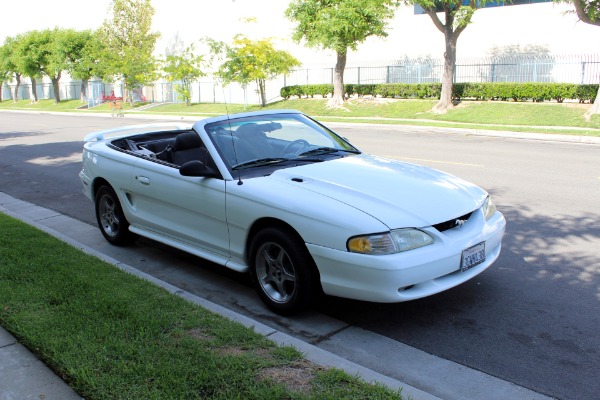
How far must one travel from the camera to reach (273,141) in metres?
5.69

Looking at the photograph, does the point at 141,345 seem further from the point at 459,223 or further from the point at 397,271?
the point at 459,223

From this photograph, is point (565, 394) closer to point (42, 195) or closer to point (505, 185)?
point (505, 185)

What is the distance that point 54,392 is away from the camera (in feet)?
11.0

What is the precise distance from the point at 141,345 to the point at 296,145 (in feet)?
8.47

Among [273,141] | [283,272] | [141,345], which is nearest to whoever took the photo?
[141,345]

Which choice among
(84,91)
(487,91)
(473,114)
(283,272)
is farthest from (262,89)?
(283,272)

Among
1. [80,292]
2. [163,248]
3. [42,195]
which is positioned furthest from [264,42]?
[80,292]

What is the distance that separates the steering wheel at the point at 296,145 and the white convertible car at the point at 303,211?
0.04 ft

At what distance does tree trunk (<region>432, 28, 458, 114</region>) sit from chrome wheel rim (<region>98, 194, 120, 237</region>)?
19941 millimetres

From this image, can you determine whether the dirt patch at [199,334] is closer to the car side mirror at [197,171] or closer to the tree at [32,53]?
the car side mirror at [197,171]

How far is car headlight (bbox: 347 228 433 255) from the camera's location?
4.08 metres

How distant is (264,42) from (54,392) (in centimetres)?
3067

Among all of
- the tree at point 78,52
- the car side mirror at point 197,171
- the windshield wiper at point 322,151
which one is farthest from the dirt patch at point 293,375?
the tree at point 78,52

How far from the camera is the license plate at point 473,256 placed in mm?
4355
